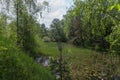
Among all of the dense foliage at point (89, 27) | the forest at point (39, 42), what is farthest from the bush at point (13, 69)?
the dense foliage at point (89, 27)

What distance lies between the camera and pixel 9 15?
1994 cm

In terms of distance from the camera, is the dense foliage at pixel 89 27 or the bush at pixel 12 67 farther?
the dense foliage at pixel 89 27

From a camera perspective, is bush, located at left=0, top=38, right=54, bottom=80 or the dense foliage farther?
the dense foliage

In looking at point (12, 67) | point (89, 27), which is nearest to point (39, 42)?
point (89, 27)

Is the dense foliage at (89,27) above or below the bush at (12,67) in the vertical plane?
above

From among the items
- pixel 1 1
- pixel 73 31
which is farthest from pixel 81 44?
pixel 1 1

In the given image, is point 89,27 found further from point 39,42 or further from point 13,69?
point 13,69

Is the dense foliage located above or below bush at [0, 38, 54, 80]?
above

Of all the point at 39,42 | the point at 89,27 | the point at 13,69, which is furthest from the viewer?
the point at 89,27

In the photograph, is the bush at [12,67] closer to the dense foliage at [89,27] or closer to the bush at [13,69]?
the bush at [13,69]

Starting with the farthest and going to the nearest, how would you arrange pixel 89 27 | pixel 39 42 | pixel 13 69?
pixel 89 27 → pixel 39 42 → pixel 13 69

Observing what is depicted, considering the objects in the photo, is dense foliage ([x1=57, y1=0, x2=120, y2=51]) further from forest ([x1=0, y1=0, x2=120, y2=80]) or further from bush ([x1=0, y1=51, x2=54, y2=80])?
bush ([x1=0, y1=51, x2=54, y2=80])

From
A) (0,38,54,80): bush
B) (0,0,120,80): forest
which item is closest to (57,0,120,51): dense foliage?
(0,0,120,80): forest

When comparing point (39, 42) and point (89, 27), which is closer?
point (39, 42)
